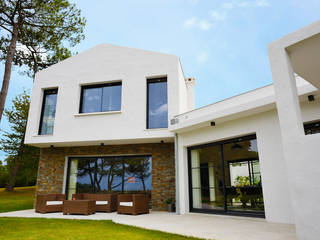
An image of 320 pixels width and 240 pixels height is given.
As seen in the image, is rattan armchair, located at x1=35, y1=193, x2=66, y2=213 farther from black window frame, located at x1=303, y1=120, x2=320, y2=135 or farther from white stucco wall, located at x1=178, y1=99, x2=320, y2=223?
black window frame, located at x1=303, y1=120, x2=320, y2=135

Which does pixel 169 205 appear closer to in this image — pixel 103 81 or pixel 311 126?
pixel 311 126

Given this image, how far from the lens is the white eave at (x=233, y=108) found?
6524mm

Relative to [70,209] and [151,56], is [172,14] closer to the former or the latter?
[151,56]

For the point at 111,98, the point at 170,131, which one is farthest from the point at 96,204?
the point at 111,98

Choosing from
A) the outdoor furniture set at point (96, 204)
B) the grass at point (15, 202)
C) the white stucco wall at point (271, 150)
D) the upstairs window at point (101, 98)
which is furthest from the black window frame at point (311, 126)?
the grass at point (15, 202)

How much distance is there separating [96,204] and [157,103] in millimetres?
4835

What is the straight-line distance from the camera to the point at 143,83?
10.7 metres

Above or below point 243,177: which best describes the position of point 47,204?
below

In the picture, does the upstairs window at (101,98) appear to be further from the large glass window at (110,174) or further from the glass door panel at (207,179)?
the glass door panel at (207,179)

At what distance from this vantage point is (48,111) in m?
12.0

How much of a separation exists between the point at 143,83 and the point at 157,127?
2027 mm

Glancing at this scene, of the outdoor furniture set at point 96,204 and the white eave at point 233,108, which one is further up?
the white eave at point 233,108

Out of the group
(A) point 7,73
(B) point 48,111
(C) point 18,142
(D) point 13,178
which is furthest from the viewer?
(D) point 13,178

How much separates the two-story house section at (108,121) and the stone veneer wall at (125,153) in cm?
4
